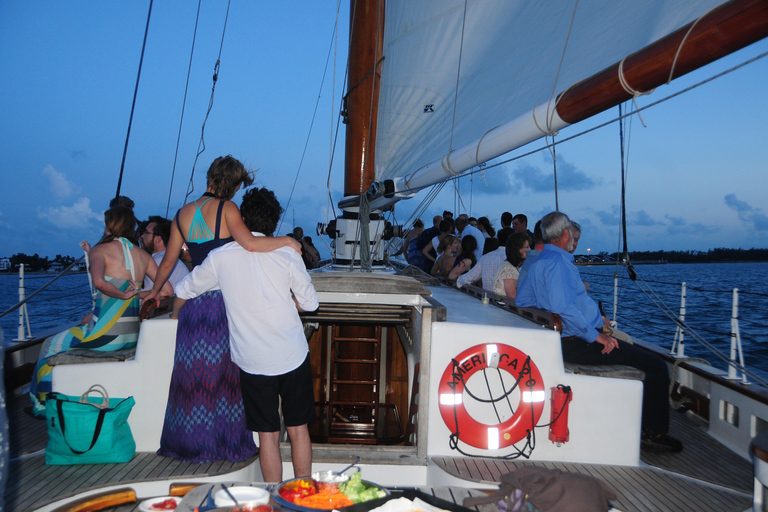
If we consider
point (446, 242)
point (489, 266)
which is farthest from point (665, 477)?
point (446, 242)

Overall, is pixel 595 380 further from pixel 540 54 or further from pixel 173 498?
pixel 173 498

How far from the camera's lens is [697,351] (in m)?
15.7

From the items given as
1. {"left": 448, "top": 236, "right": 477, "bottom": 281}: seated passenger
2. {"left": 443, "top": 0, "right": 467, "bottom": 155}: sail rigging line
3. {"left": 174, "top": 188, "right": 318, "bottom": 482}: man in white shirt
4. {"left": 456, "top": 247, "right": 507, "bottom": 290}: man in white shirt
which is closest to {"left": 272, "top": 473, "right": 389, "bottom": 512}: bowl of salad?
{"left": 174, "top": 188, "right": 318, "bottom": 482}: man in white shirt

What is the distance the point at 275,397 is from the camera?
102 inches

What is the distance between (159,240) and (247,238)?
2401mm

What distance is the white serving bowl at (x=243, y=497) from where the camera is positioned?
1483 millimetres

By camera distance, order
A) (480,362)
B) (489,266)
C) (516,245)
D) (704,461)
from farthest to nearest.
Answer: (489,266) < (516,245) < (704,461) < (480,362)

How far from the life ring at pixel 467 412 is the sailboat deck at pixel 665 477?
5.1 inches

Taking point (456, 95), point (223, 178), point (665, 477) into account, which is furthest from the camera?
point (456, 95)

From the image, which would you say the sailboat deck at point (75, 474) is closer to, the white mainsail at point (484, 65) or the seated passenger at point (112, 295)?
the seated passenger at point (112, 295)

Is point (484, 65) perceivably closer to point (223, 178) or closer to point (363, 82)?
point (223, 178)

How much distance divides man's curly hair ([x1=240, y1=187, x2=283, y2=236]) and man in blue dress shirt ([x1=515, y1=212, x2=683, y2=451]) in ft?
5.76

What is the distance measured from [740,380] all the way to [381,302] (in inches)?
107

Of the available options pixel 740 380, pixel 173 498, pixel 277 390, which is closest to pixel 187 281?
pixel 277 390
